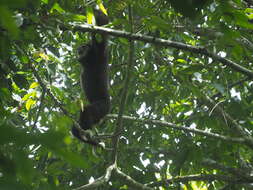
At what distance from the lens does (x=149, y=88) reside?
5.35 m

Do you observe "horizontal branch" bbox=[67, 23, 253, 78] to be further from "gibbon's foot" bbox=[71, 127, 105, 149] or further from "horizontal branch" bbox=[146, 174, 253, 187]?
"horizontal branch" bbox=[146, 174, 253, 187]

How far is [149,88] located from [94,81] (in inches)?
37.5

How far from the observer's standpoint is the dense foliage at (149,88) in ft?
8.82

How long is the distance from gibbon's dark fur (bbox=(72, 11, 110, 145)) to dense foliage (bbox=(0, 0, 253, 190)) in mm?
149

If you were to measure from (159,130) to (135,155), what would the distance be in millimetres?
480

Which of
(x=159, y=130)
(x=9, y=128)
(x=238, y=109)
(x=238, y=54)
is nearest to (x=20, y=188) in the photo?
(x=9, y=128)

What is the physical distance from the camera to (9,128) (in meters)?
0.73

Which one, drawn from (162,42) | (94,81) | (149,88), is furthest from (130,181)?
(94,81)

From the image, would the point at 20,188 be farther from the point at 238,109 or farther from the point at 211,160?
the point at 238,109

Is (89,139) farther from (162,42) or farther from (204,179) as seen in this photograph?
(162,42)

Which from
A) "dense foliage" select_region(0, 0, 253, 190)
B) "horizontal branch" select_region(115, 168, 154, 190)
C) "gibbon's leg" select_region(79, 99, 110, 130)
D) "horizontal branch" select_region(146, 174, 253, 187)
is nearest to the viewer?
"dense foliage" select_region(0, 0, 253, 190)

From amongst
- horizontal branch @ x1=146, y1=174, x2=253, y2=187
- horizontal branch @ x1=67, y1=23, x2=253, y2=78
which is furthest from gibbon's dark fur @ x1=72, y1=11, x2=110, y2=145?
horizontal branch @ x1=67, y1=23, x2=253, y2=78

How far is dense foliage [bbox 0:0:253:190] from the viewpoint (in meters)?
2.69

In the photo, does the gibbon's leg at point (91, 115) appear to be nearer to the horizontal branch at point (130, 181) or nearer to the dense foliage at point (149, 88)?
the dense foliage at point (149, 88)
